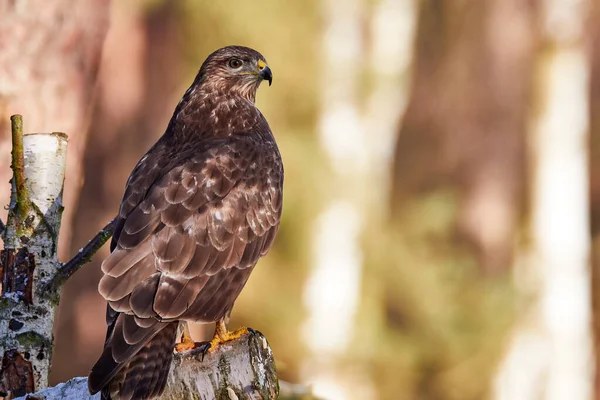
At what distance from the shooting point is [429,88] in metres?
28.3

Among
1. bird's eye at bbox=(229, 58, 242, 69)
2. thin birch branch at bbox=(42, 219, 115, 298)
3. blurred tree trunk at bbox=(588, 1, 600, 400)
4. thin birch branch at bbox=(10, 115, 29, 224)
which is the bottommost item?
blurred tree trunk at bbox=(588, 1, 600, 400)

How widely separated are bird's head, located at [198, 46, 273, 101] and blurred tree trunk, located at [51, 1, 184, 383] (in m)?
8.74

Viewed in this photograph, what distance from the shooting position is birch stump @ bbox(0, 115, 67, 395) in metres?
4.43

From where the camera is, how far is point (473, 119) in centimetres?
2738

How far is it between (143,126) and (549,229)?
736 centimetres

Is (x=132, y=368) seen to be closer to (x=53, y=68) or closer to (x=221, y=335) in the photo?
(x=221, y=335)

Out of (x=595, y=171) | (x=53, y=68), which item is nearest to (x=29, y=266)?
(x=53, y=68)

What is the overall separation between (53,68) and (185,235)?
309 centimetres

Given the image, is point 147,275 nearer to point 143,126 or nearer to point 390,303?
point 143,126

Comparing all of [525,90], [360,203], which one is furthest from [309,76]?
[525,90]

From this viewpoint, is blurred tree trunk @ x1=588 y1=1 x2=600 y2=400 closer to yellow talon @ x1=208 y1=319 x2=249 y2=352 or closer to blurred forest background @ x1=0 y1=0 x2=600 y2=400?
blurred forest background @ x1=0 y1=0 x2=600 y2=400

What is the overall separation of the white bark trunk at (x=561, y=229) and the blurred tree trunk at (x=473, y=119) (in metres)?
4.94

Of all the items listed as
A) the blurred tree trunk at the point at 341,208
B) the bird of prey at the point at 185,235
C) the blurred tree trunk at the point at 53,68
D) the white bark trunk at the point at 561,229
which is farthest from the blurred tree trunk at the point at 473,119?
the bird of prey at the point at 185,235

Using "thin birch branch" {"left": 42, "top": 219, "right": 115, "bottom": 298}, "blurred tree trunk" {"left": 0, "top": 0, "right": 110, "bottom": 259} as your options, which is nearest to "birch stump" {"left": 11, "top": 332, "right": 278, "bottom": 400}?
"thin birch branch" {"left": 42, "top": 219, "right": 115, "bottom": 298}
